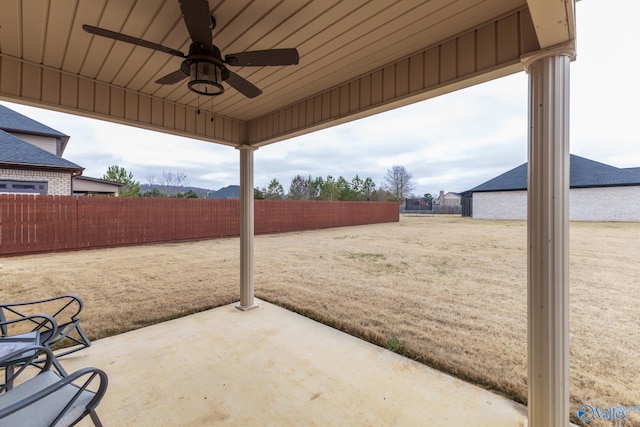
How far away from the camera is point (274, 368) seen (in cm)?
211

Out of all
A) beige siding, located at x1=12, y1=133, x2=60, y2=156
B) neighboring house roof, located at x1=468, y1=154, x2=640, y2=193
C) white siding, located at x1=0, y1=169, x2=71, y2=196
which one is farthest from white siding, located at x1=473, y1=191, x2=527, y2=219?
beige siding, located at x1=12, y1=133, x2=60, y2=156

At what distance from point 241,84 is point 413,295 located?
11.8 feet

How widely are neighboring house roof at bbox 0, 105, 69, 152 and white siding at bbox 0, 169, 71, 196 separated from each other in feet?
9.96

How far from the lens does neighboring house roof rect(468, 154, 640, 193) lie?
14.4m

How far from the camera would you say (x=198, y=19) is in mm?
1295

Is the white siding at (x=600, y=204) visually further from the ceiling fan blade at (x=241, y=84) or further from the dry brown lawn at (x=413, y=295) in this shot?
the ceiling fan blade at (x=241, y=84)

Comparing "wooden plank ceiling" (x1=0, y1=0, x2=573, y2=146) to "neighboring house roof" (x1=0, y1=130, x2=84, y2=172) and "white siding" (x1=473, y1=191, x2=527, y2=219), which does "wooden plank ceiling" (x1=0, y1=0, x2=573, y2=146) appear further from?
"white siding" (x1=473, y1=191, x2=527, y2=219)

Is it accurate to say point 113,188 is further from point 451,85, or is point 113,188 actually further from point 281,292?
point 451,85

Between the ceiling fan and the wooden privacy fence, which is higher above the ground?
the ceiling fan

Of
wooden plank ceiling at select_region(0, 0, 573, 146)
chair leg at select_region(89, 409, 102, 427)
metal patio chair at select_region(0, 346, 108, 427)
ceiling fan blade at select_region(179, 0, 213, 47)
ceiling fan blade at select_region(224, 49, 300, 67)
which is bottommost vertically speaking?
chair leg at select_region(89, 409, 102, 427)

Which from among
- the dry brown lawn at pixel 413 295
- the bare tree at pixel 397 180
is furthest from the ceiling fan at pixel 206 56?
the bare tree at pixel 397 180

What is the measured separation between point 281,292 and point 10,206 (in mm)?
6973

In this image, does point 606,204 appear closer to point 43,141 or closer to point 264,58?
point 264,58

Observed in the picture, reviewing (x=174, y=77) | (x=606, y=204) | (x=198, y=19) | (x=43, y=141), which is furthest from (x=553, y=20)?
(x=606, y=204)
